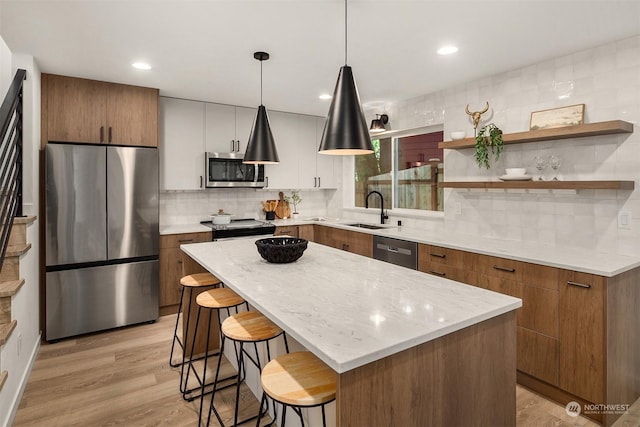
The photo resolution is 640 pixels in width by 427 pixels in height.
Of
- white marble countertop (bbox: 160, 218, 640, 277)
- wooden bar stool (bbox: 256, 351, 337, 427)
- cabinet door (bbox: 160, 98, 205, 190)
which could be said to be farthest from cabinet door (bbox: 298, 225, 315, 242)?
wooden bar stool (bbox: 256, 351, 337, 427)

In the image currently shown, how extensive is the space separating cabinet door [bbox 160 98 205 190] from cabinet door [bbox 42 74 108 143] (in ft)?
2.29

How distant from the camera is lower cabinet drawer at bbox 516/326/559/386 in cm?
231

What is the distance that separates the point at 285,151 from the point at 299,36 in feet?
8.32

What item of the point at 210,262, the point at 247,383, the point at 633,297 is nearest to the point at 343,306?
the point at 210,262

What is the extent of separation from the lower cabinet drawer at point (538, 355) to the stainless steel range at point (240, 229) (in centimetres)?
283

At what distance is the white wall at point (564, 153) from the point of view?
247 centimetres

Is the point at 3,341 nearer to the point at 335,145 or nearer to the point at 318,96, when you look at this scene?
the point at 335,145

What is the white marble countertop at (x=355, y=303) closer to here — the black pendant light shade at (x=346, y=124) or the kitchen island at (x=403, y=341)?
the kitchen island at (x=403, y=341)

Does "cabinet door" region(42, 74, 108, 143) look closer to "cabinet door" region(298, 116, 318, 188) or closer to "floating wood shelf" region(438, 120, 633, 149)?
"cabinet door" region(298, 116, 318, 188)

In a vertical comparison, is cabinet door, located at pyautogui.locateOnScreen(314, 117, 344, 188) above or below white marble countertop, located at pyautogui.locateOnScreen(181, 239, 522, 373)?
above

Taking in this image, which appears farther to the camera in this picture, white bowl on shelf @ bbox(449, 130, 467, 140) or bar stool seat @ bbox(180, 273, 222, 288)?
white bowl on shelf @ bbox(449, 130, 467, 140)

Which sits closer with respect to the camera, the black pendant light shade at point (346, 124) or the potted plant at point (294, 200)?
the black pendant light shade at point (346, 124)

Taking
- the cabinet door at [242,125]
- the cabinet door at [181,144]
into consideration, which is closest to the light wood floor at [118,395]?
the cabinet door at [181,144]

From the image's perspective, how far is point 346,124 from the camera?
1.73m
